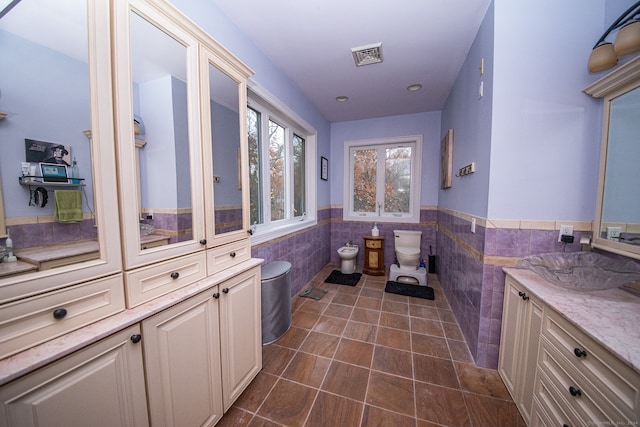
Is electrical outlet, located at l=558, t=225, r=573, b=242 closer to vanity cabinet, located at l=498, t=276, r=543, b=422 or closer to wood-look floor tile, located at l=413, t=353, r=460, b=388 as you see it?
vanity cabinet, located at l=498, t=276, r=543, b=422

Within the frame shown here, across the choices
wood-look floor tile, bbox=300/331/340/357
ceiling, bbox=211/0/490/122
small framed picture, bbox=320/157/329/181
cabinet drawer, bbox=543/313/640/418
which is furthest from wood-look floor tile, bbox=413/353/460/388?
small framed picture, bbox=320/157/329/181

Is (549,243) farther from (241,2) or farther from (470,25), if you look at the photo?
(241,2)

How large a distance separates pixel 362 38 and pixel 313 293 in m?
2.79

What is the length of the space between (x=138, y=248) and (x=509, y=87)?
2.32 metres

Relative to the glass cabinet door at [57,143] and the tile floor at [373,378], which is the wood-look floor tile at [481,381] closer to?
the tile floor at [373,378]

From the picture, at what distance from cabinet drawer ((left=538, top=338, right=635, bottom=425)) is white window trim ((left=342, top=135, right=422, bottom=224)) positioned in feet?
9.22

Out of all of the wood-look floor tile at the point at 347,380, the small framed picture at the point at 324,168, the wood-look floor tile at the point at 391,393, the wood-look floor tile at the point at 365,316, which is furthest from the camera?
the small framed picture at the point at 324,168

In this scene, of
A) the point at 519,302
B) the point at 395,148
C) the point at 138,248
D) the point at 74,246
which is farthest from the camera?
the point at 395,148

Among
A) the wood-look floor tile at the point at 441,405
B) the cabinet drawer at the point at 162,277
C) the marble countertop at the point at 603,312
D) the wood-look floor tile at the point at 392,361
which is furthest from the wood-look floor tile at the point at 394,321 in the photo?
the cabinet drawer at the point at 162,277

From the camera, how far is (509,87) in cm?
148

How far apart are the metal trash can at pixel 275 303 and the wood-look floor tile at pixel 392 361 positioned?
84 centimetres

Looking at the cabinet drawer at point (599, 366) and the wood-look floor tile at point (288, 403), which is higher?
the cabinet drawer at point (599, 366)

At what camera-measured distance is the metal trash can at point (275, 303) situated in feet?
6.21

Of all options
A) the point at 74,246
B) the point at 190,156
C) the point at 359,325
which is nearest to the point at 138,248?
the point at 74,246
